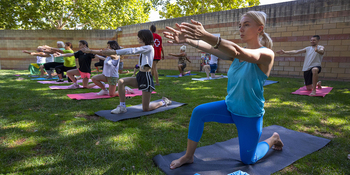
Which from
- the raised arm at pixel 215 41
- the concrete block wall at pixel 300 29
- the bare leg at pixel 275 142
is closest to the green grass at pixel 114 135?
the bare leg at pixel 275 142

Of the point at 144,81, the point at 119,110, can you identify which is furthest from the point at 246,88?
the point at 119,110

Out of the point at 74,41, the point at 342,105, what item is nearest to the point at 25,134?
the point at 342,105

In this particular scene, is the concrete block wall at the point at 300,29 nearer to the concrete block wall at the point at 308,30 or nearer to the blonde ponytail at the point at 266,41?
the concrete block wall at the point at 308,30

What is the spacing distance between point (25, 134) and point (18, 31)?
67.8 feet

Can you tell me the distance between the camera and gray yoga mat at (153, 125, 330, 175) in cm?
235

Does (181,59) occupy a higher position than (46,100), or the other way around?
(181,59)

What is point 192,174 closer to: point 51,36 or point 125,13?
point 51,36

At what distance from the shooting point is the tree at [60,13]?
18.3m

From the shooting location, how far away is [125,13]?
2495cm

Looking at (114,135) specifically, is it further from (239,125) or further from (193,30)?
(193,30)

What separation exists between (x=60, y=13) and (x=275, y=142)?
70.8 ft

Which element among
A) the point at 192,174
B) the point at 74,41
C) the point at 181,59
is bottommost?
the point at 192,174

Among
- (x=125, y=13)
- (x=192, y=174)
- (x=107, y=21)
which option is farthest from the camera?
(x=125, y=13)

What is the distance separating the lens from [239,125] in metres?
2.21
